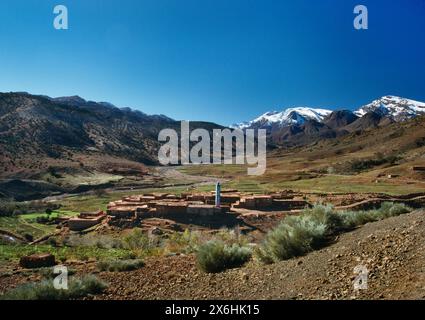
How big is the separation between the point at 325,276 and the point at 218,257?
9.09 ft

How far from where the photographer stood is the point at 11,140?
9062 centimetres

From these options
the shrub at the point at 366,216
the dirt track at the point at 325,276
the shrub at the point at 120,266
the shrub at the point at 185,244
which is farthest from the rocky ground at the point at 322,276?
the shrub at the point at 185,244

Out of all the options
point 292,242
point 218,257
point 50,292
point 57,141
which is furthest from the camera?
point 57,141

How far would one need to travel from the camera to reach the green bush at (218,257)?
28.9ft

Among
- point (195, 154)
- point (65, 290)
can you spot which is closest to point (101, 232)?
point (65, 290)

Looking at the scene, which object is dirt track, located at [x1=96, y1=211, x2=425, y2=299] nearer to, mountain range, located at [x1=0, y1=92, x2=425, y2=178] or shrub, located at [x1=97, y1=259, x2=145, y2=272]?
shrub, located at [x1=97, y1=259, x2=145, y2=272]

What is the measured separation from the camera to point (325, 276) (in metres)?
6.78

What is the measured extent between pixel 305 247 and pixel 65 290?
15.3 ft

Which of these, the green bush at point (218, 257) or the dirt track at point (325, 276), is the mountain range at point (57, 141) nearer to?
the green bush at point (218, 257)

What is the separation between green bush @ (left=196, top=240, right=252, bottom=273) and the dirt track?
0.26 meters

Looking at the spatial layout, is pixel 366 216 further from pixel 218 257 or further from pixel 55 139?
pixel 55 139

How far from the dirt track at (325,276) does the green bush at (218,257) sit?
10.1 inches

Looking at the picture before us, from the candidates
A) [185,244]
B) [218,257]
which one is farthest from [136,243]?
[218,257]
